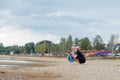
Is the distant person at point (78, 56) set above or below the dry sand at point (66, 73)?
above

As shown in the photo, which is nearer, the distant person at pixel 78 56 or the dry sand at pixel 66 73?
the dry sand at pixel 66 73

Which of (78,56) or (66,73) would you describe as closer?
(66,73)

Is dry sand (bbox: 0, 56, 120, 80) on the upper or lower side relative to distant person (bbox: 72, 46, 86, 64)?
lower

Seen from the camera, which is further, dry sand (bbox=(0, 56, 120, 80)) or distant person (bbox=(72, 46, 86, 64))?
distant person (bbox=(72, 46, 86, 64))

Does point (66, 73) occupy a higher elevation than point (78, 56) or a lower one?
lower

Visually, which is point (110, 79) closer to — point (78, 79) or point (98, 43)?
point (78, 79)

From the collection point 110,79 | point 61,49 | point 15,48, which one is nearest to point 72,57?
point 110,79

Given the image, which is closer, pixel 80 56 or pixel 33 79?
pixel 33 79

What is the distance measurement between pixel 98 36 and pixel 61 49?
52.3 feet

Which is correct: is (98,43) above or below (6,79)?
above

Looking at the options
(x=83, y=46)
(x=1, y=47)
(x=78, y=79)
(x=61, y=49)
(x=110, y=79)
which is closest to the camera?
(x=110, y=79)

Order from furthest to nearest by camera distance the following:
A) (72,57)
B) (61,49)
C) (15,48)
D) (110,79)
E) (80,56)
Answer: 1. (15,48)
2. (61,49)
3. (72,57)
4. (80,56)
5. (110,79)

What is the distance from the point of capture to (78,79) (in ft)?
39.2

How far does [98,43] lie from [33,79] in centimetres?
9354
